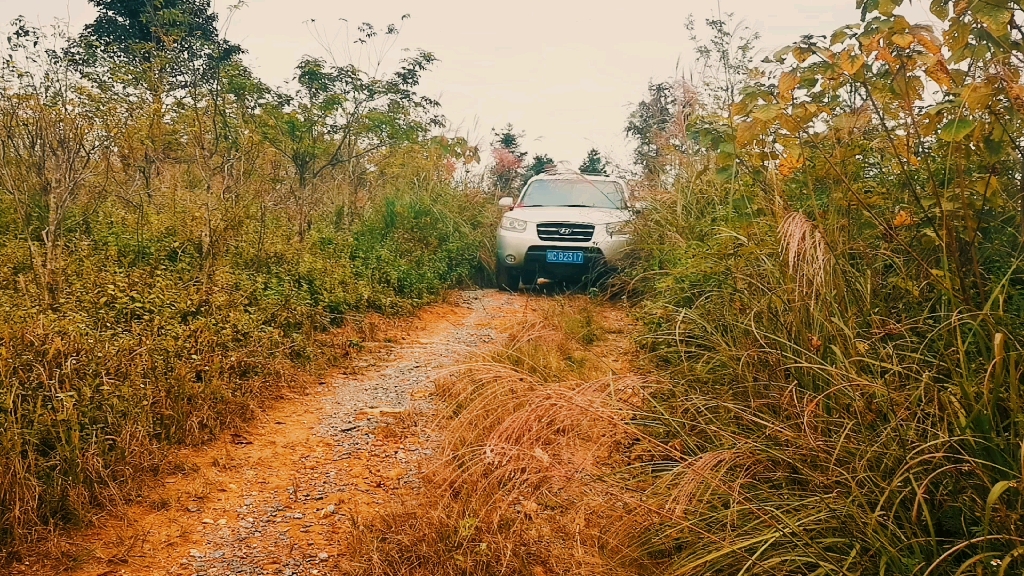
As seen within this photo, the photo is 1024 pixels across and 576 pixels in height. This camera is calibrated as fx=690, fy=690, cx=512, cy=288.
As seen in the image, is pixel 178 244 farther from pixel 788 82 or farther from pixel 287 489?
pixel 788 82

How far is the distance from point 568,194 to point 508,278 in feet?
4.97

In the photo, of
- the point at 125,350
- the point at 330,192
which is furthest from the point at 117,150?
the point at 125,350

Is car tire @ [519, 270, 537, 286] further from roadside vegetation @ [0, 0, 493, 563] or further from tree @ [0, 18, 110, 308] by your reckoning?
tree @ [0, 18, 110, 308]

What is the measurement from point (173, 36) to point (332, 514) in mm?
5602

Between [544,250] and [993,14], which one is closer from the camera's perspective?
[993,14]

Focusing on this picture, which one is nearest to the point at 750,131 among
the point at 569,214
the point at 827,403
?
the point at 827,403

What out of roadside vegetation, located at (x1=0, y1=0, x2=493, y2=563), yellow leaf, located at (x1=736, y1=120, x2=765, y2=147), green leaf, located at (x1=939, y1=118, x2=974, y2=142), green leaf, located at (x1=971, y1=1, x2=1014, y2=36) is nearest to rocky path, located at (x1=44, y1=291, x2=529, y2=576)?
roadside vegetation, located at (x1=0, y1=0, x2=493, y2=563)

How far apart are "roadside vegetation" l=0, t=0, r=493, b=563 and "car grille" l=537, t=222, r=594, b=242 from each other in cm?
116

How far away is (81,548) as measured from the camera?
8.78 feet

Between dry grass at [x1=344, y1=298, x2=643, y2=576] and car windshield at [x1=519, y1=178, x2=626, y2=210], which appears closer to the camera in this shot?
dry grass at [x1=344, y1=298, x2=643, y2=576]

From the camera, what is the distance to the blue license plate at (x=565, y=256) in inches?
345

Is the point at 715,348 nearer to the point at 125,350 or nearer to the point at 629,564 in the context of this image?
the point at 629,564

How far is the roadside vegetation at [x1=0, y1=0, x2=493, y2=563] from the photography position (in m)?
3.17

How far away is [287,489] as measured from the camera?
3.32 metres
